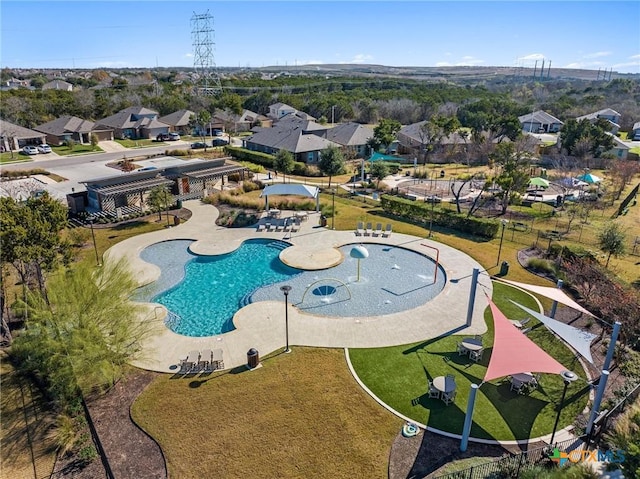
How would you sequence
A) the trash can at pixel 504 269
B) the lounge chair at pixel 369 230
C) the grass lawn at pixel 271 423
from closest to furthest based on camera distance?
the grass lawn at pixel 271 423
the trash can at pixel 504 269
the lounge chair at pixel 369 230

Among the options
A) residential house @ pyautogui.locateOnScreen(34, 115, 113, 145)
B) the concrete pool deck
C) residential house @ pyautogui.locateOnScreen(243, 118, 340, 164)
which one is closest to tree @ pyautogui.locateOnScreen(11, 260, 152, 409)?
the concrete pool deck

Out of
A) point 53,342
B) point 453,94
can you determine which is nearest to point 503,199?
point 53,342

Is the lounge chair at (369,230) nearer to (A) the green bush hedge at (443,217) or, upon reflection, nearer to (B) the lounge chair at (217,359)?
(A) the green bush hedge at (443,217)

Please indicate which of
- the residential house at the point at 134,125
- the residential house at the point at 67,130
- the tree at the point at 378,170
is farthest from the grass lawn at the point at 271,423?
the residential house at the point at 134,125

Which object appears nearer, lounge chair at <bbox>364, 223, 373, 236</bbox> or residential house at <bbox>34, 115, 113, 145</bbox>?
lounge chair at <bbox>364, 223, 373, 236</bbox>

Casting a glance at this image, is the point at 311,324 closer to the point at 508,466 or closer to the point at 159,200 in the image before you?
the point at 508,466

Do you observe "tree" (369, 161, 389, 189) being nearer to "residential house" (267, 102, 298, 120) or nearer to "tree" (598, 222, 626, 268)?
"tree" (598, 222, 626, 268)
